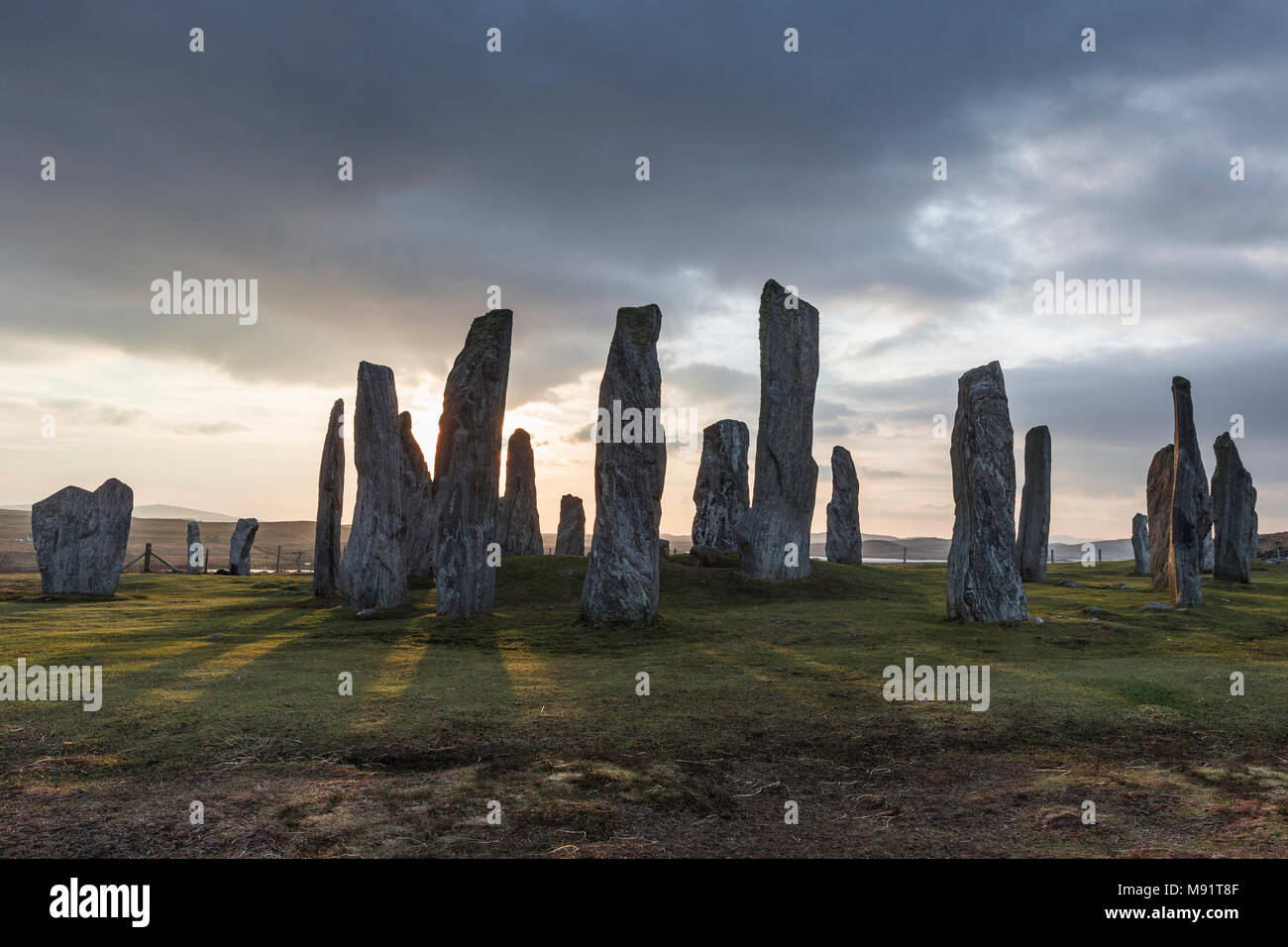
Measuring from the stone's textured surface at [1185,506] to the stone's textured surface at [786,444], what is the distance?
7.25m

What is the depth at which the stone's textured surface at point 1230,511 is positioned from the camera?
2292 centimetres

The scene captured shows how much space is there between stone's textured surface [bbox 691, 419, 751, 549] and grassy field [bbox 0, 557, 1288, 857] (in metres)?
13.9

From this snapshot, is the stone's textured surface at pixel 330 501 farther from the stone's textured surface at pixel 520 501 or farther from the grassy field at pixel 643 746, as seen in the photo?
the stone's textured surface at pixel 520 501

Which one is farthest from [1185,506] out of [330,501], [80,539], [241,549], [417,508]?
[241,549]

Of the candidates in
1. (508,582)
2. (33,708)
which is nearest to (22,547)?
(508,582)

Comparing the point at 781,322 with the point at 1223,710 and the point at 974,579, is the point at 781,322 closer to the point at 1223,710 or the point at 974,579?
the point at 974,579

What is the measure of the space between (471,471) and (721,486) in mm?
13667

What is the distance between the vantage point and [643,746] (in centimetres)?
654

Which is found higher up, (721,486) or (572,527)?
(721,486)

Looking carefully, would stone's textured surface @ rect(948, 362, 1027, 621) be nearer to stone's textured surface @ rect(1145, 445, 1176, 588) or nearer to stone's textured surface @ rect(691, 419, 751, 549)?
stone's textured surface @ rect(1145, 445, 1176, 588)

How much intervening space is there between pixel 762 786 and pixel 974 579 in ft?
29.0

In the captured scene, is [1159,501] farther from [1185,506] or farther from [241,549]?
[241,549]

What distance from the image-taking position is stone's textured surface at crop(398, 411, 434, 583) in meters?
20.3

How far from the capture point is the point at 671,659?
1045 centimetres
